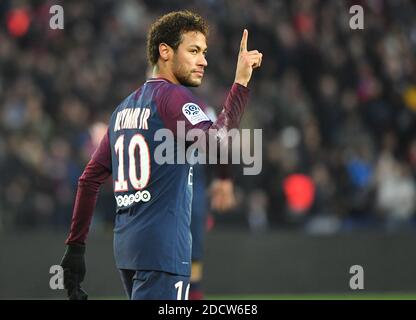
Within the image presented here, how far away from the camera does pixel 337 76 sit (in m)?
16.3

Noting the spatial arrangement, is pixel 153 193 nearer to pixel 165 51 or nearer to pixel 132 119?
pixel 132 119

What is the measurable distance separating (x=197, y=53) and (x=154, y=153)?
1.99ft

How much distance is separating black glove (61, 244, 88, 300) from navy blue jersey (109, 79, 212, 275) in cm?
36

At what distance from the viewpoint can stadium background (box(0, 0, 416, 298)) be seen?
12.6 meters

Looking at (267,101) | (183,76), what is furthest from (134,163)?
(267,101)

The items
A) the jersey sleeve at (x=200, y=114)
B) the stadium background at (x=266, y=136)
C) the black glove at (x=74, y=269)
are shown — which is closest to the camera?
the jersey sleeve at (x=200, y=114)

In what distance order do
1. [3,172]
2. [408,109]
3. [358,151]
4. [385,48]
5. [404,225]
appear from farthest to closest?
[385,48] < [408,109] < [358,151] < [404,225] < [3,172]

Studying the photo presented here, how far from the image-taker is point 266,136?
14375mm

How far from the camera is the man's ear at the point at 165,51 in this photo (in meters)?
5.20

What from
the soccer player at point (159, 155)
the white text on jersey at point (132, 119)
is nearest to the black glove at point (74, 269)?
the soccer player at point (159, 155)

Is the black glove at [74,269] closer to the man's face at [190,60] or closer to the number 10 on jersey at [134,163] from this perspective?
the number 10 on jersey at [134,163]

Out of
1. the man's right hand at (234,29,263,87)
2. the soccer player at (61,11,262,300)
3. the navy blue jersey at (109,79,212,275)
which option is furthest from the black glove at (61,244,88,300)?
the man's right hand at (234,29,263,87)

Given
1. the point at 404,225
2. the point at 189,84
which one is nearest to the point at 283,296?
the point at 404,225

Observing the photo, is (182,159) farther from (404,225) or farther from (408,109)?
(408,109)
